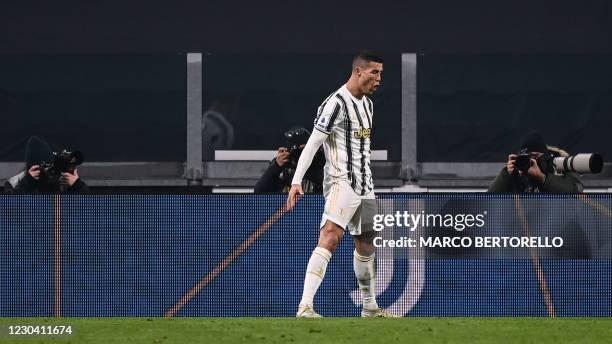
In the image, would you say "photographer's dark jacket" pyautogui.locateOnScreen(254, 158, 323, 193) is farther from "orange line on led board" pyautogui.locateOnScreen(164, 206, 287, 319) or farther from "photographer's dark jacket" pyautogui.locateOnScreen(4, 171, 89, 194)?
"photographer's dark jacket" pyautogui.locateOnScreen(4, 171, 89, 194)

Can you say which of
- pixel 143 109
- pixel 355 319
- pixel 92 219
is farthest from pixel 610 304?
pixel 143 109

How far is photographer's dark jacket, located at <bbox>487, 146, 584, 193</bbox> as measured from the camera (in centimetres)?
1139

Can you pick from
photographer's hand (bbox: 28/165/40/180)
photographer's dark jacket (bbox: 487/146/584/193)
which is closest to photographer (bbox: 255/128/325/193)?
photographer's dark jacket (bbox: 487/146/584/193)

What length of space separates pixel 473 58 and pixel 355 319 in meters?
6.47

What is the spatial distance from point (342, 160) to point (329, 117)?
1.07 ft

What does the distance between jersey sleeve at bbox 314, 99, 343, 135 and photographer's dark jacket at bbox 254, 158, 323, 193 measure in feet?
7.01

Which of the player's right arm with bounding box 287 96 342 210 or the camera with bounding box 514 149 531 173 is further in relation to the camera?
the camera with bounding box 514 149 531 173

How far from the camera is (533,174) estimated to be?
37.5 feet

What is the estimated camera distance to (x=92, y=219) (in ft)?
35.7

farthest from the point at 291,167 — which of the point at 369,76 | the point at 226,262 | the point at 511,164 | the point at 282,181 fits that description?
the point at 369,76

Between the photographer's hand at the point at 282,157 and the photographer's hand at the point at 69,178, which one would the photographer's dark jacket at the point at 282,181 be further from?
the photographer's hand at the point at 69,178

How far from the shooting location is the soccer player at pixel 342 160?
9.20m

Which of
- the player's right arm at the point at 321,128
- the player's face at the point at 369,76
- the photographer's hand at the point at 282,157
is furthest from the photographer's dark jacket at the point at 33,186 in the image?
the player's face at the point at 369,76

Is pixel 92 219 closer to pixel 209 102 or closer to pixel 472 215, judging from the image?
pixel 472 215
